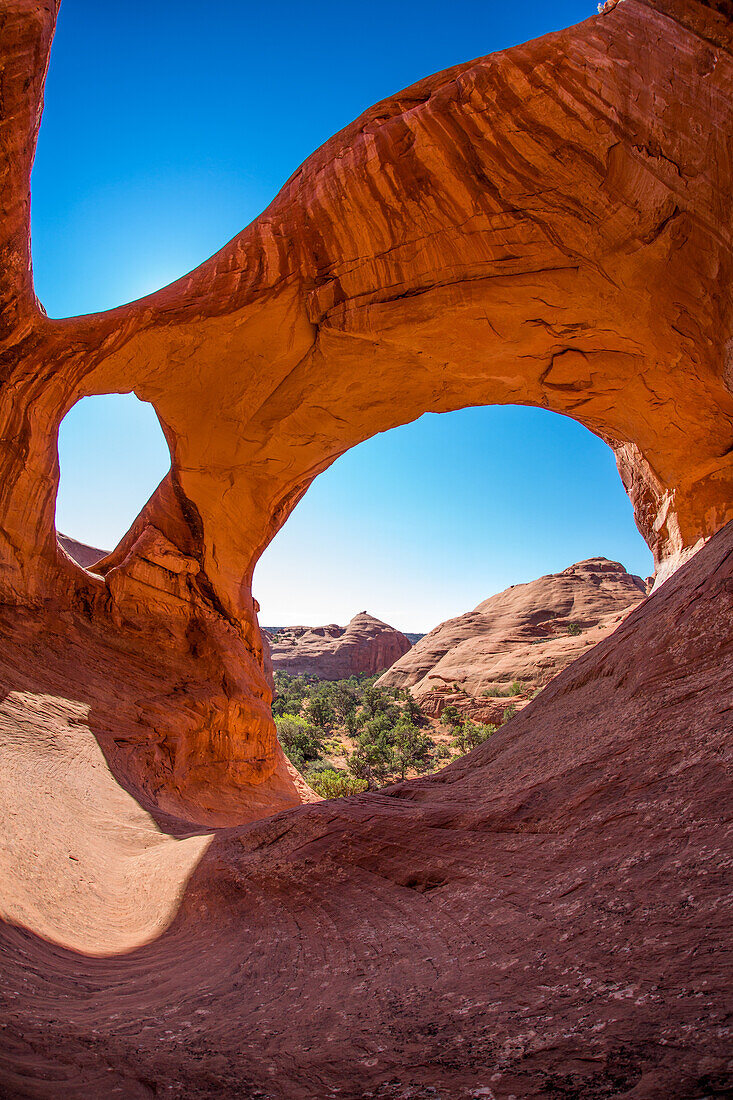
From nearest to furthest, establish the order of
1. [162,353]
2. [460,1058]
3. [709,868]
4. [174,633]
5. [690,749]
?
[460,1058] < [709,868] < [690,749] < [162,353] < [174,633]

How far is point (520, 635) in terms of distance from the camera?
123 feet

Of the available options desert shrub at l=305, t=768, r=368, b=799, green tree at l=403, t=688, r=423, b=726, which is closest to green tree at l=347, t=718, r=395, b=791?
desert shrub at l=305, t=768, r=368, b=799

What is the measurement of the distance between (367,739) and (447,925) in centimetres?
2138

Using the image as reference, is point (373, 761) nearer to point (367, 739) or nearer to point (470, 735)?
point (367, 739)

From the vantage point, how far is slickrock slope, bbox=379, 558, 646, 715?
94.7 ft

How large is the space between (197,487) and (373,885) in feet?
34.5

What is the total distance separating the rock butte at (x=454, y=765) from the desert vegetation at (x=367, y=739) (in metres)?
5.96

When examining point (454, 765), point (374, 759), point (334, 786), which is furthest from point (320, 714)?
point (454, 765)

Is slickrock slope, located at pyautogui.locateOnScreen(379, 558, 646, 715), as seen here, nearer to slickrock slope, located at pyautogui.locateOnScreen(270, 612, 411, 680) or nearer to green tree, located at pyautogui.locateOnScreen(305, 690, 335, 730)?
green tree, located at pyautogui.locateOnScreen(305, 690, 335, 730)

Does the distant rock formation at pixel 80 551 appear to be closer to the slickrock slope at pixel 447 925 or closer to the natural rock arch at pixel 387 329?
the natural rock arch at pixel 387 329

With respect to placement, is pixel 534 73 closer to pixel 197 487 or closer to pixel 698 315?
pixel 698 315

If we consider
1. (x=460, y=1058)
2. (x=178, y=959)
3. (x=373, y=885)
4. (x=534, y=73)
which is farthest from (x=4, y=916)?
(x=534, y=73)

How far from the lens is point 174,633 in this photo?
37.0ft

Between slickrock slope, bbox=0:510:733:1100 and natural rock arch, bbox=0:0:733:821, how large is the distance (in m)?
4.38
